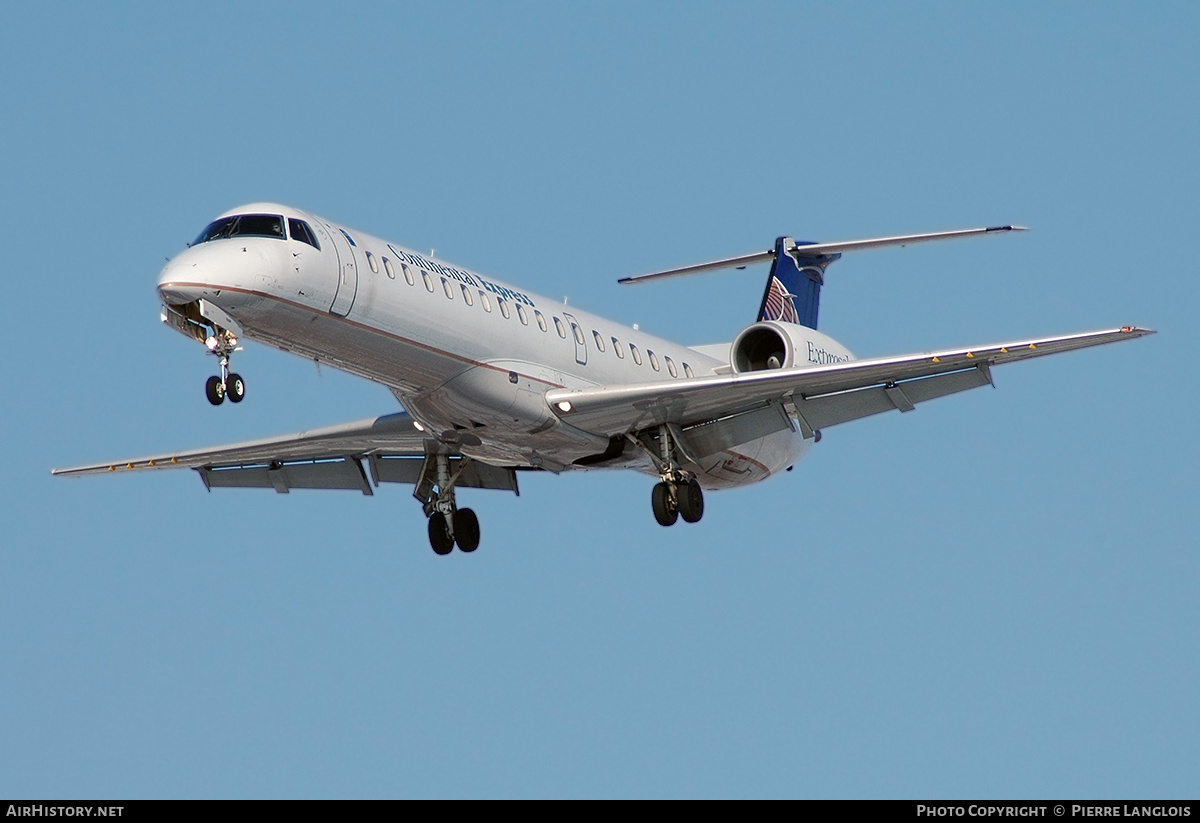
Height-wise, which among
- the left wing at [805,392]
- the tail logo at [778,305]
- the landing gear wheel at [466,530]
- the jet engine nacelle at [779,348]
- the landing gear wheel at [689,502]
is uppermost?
the tail logo at [778,305]

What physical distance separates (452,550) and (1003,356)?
8.09m

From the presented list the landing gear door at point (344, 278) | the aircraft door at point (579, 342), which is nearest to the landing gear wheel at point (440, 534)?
the aircraft door at point (579, 342)

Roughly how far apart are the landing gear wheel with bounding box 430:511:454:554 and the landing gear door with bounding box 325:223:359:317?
5.26 meters

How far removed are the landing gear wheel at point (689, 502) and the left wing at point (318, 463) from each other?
3068 mm

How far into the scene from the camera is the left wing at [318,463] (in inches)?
949

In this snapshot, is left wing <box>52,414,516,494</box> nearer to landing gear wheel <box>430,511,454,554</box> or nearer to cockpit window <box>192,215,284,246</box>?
landing gear wheel <box>430,511,454,554</box>

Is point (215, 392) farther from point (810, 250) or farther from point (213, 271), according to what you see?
point (810, 250)

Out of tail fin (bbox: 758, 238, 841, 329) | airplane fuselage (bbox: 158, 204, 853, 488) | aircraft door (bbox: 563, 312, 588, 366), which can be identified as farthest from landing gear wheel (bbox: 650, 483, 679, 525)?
tail fin (bbox: 758, 238, 841, 329)

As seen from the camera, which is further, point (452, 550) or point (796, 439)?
point (796, 439)

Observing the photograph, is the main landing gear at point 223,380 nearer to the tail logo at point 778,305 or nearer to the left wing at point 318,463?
the left wing at point 318,463

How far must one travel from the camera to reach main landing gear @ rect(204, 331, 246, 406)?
19.0 meters
